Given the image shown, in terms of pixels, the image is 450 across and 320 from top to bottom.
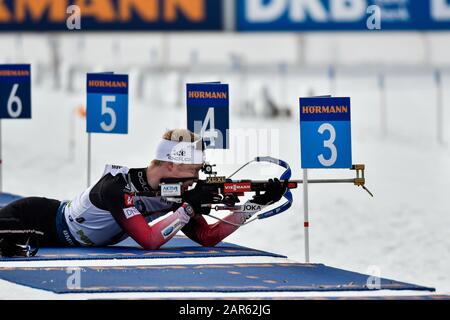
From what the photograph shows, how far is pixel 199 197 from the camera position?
888cm

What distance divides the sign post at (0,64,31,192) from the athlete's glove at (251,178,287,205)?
549 centimetres

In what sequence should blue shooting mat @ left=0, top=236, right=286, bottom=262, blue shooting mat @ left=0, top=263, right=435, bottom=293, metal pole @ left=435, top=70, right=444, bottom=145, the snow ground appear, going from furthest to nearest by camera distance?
metal pole @ left=435, top=70, right=444, bottom=145, the snow ground, blue shooting mat @ left=0, top=236, right=286, bottom=262, blue shooting mat @ left=0, top=263, right=435, bottom=293

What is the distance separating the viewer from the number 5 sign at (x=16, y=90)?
45.5ft

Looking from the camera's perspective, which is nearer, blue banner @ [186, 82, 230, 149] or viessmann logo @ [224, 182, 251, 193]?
viessmann logo @ [224, 182, 251, 193]

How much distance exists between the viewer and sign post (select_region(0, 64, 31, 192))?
45.5 feet

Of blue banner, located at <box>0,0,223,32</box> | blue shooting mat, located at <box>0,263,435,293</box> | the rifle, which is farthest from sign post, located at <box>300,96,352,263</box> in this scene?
blue banner, located at <box>0,0,223,32</box>

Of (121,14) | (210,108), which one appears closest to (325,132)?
(210,108)

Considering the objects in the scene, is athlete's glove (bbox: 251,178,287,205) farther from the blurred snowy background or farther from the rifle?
the blurred snowy background

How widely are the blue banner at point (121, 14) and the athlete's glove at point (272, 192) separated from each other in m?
18.0

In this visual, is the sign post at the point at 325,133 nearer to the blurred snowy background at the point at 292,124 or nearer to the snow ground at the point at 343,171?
the snow ground at the point at 343,171

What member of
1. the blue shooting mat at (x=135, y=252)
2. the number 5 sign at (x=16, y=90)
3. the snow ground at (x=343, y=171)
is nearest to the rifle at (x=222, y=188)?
the blue shooting mat at (x=135, y=252)

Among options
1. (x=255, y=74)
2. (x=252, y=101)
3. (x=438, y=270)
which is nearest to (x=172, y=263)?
(x=438, y=270)

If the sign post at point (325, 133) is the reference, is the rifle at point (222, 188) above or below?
below

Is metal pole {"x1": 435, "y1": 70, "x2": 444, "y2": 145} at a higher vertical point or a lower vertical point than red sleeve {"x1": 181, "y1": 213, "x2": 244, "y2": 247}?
higher
